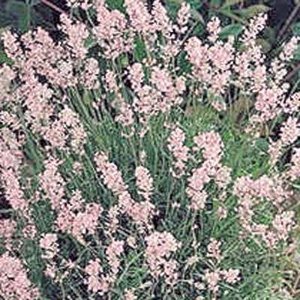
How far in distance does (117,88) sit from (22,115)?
7.7 inches

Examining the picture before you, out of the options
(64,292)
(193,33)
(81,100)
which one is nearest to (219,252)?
(64,292)

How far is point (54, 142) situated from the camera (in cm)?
173

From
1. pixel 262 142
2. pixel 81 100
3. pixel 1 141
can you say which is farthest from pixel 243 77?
pixel 1 141

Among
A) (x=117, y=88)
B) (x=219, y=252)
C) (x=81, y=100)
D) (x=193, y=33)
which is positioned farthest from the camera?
(x=193, y=33)

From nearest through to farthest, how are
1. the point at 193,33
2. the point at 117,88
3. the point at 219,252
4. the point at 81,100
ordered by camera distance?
the point at 219,252
the point at 117,88
the point at 81,100
the point at 193,33

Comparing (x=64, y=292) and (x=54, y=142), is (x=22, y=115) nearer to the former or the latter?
(x=54, y=142)

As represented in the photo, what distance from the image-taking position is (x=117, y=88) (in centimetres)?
182

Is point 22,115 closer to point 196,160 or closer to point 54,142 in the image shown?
point 54,142

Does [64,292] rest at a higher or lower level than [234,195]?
lower

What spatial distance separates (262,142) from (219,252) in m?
0.37

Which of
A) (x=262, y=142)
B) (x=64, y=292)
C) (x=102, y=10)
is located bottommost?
(x=64, y=292)

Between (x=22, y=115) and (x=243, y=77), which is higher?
(x=243, y=77)

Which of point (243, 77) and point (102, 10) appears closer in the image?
point (102, 10)

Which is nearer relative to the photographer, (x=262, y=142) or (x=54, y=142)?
(x=54, y=142)
